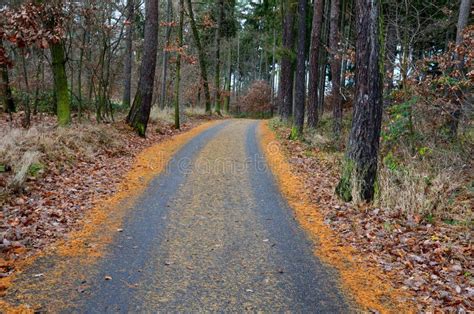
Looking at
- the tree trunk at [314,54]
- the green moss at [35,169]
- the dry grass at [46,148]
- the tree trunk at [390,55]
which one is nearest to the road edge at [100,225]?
the dry grass at [46,148]

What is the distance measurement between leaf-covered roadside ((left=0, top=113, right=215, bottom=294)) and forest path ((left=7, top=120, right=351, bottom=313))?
0.75 meters

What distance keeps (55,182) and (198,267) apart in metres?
4.62

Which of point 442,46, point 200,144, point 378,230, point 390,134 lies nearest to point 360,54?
point 378,230

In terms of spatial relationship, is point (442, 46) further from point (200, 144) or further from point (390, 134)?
point (200, 144)

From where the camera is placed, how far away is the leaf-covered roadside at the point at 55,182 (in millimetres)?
5406

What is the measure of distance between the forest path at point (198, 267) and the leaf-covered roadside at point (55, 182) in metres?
0.75

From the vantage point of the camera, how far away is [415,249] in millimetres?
5387

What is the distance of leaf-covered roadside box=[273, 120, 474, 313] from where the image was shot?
4.29 meters

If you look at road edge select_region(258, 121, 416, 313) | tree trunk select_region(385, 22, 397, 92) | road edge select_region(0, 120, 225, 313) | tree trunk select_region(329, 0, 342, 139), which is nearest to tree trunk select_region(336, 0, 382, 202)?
road edge select_region(258, 121, 416, 313)

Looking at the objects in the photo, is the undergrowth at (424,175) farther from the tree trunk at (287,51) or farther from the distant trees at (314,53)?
the tree trunk at (287,51)

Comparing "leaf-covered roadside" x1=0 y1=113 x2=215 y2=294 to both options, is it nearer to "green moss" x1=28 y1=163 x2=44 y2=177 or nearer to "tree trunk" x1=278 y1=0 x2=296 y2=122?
"green moss" x1=28 y1=163 x2=44 y2=177

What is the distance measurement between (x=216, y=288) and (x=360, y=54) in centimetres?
504

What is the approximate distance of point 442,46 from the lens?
77.8 feet

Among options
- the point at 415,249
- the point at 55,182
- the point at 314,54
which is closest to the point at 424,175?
the point at 415,249
